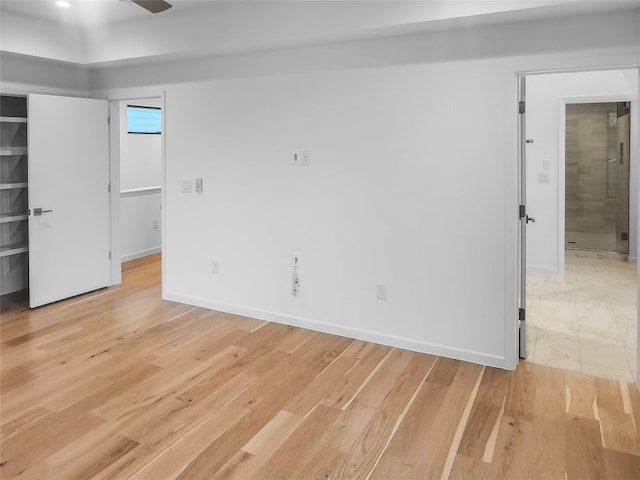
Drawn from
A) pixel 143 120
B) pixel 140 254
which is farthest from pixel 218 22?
pixel 140 254

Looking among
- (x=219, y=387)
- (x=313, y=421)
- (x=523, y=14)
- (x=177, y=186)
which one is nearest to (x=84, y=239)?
(x=177, y=186)

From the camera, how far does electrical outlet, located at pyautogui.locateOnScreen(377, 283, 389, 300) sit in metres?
3.75

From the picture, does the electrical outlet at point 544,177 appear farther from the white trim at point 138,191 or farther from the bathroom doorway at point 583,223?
the white trim at point 138,191

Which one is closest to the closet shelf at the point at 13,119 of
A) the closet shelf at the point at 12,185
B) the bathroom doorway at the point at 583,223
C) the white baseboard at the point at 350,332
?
the closet shelf at the point at 12,185

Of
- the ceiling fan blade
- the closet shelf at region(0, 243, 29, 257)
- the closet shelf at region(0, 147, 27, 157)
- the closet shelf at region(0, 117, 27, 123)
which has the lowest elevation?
the closet shelf at region(0, 243, 29, 257)

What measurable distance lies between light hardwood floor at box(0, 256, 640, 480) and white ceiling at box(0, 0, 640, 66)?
227 cm

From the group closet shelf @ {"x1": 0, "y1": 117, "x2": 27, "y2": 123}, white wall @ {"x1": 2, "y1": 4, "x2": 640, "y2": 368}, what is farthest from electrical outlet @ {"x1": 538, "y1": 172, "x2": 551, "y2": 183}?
closet shelf @ {"x1": 0, "y1": 117, "x2": 27, "y2": 123}

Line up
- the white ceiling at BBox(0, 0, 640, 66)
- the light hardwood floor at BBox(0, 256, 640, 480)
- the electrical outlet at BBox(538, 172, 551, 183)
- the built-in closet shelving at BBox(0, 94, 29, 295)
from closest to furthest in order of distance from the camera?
the light hardwood floor at BBox(0, 256, 640, 480) < the white ceiling at BBox(0, 0, 640, 66) < the built-in closet shelving at BBox(0, 94, 29, 295) < the electrical outlet at BBox(538, 172, 551, 183)

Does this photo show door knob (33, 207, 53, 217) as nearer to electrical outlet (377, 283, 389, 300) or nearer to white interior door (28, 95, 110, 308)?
white interior door (28, 95, 110, 308)

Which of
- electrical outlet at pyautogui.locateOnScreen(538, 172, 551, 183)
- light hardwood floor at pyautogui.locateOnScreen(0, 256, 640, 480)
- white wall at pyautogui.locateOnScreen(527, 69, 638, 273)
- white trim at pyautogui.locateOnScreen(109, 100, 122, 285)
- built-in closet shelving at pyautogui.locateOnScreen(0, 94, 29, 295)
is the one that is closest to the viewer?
light hardwood floor at pyautogui.locateOnScreen(0, 256, 640, 480)

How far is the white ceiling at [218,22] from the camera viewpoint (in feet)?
9.93

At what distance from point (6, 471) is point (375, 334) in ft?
8.04

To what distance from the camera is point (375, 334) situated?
3803mm

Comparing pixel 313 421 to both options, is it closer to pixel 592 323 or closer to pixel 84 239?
pixel 592 323
